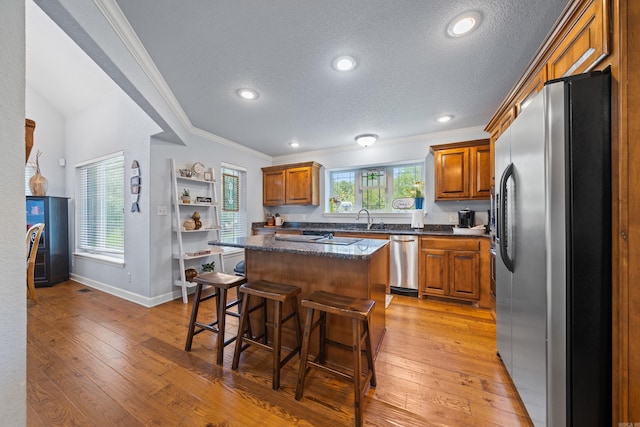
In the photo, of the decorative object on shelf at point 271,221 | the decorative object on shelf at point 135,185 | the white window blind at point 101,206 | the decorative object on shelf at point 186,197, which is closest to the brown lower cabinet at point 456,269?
the decorative object on shelf at point 271,221

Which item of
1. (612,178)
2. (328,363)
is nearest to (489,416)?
(328,363)

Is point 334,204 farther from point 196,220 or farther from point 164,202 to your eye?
point 164,202

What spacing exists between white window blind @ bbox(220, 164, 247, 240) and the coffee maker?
12.5 ft

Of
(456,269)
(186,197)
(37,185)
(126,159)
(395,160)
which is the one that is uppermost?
(395,160)

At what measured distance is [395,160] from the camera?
4070 millimetres

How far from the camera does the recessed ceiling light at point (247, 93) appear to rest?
2391mm

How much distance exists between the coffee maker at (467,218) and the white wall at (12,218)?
409 centimetres

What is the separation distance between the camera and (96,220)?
3.96 metres

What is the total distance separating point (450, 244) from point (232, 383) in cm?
287

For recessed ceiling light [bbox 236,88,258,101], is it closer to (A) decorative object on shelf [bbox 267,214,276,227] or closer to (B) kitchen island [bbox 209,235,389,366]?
(B) kitchen island [bbox 209,235,389,366]

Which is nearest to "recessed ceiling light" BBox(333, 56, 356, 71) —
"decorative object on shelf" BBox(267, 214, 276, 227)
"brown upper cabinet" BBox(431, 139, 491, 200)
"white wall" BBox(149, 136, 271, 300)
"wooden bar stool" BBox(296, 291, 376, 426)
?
"wooden bar stool" BBox(296, 291, 376, 426)

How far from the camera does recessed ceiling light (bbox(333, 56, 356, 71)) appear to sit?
188 centimetres

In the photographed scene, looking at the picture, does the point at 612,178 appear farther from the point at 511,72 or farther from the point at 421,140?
the point at 421,140

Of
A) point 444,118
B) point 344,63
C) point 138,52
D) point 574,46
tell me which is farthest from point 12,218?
point 444,118
